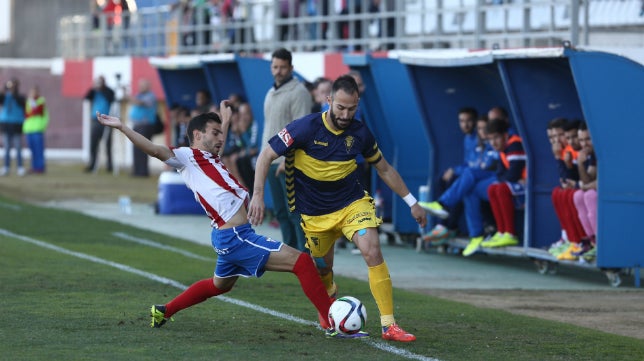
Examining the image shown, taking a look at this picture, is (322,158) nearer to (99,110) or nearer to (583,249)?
(583,249)

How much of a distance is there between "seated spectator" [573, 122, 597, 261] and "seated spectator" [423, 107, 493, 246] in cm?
221

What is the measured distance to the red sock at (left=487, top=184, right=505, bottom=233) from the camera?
1611 cm

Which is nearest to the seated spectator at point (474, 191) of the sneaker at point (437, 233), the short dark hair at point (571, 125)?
the sneaker at point (437, 233)

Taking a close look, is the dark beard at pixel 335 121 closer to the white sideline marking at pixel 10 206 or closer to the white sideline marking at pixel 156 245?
the white sideline marking at pixel 156 245

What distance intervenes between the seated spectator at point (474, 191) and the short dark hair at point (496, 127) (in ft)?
1.11

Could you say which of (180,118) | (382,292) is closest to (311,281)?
(382,292)

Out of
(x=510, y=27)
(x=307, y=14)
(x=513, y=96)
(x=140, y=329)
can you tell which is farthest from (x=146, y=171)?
(x=140, y=329)

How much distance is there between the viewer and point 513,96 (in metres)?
15.4

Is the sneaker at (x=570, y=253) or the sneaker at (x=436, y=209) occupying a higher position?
the sneaker at (x=436, y=209)

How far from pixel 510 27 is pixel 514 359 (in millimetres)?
12632

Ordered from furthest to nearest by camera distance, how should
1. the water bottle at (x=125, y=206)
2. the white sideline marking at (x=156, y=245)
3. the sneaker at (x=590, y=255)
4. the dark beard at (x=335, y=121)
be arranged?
the water bottle at (x=125, y=206) < the white sideline marking at (x=156, y=245) < the sneaker at (x=590, y=255) < the dark beard at (x=335, y=121)

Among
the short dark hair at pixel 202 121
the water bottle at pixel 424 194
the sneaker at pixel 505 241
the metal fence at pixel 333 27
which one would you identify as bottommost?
the sneaker at pixel 505 241

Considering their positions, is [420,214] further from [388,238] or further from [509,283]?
[388,238]

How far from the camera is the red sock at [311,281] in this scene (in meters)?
9.84
